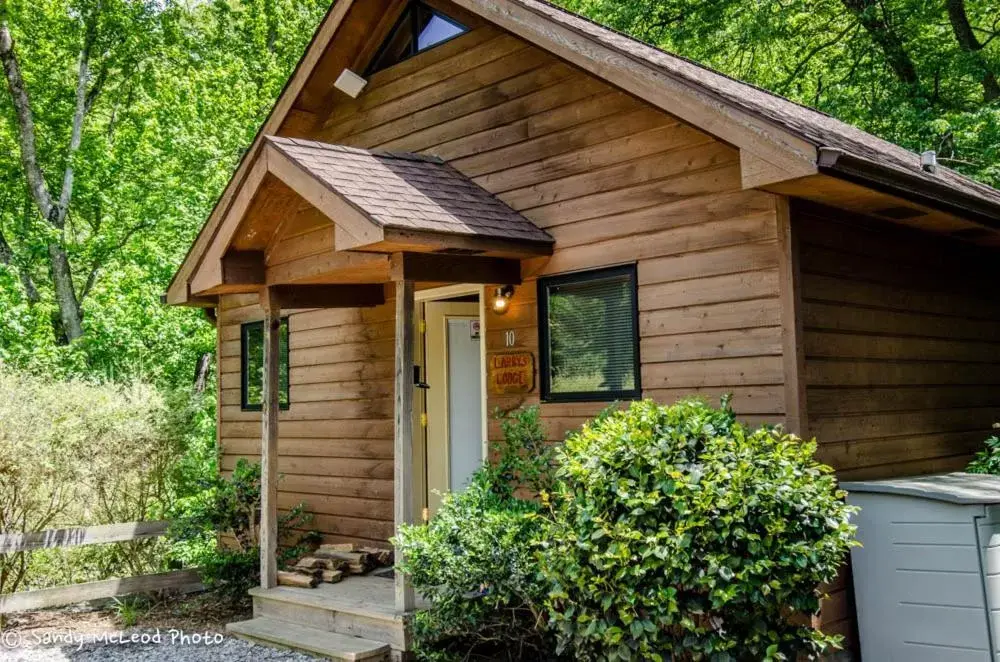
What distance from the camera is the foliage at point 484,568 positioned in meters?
5.35

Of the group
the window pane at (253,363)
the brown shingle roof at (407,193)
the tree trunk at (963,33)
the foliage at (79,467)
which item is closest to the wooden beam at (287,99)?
the brown shingle roof at (407,193)

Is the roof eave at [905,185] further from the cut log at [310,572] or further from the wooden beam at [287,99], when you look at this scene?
the cut log at [310,572]

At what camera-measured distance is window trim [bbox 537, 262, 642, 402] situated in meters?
6.11

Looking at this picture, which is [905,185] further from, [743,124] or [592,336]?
[592,336]

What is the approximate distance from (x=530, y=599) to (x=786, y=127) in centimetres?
297

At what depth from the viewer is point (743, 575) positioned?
4.36m

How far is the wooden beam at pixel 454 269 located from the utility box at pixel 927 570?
280 centimetres

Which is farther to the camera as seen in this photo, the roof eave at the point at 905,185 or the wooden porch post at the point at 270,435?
the wooden porch post at the point at 270,435

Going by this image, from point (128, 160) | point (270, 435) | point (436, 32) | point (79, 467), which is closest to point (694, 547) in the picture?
point (270, 435)

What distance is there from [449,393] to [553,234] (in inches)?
81.1

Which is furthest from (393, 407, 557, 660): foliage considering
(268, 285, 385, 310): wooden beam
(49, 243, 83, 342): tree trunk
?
(49, 243, 83, 342): tree trunk

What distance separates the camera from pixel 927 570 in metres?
5.03

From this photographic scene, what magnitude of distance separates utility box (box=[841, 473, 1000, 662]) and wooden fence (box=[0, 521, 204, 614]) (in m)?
6.25

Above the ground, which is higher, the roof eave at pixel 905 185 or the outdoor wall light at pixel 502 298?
the roof eave at pixel 905 185
